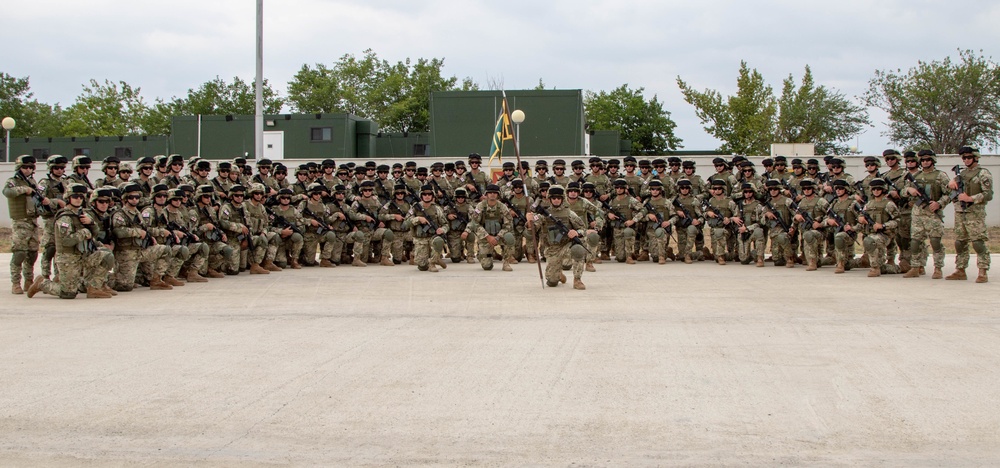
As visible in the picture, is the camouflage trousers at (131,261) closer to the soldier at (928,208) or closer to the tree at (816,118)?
the soldier at (928,208)

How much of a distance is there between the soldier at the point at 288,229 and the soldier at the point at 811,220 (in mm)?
8956

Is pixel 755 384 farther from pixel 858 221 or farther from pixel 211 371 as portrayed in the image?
pixel 858 221

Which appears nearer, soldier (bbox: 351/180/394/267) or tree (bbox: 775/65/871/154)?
soldier (bbox: 351/180/394/267)

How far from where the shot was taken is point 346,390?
6668 mm

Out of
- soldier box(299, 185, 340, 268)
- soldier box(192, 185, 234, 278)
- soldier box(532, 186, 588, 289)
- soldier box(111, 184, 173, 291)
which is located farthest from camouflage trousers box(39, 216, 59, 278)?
soldier box(532, 186, 588, 289)

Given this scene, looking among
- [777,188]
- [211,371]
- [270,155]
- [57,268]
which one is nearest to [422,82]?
[270,155]

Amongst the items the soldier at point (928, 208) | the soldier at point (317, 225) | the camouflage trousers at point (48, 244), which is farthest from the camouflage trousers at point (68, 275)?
the soldier at point (928, 208)

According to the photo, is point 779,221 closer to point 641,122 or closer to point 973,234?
point 973,234

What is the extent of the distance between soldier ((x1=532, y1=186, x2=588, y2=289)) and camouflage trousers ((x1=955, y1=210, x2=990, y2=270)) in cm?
562

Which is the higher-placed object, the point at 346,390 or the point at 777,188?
the point at 777,188

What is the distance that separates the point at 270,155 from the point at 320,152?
2.12 meters

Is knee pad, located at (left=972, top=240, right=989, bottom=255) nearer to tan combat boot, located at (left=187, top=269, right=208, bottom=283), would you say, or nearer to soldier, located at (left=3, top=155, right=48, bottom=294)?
tan combat boot, located at (left=187, top=269, right=208, bottom=283)

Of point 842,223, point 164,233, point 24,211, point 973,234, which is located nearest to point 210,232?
point 164,233

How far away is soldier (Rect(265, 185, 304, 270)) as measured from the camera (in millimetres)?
16656
